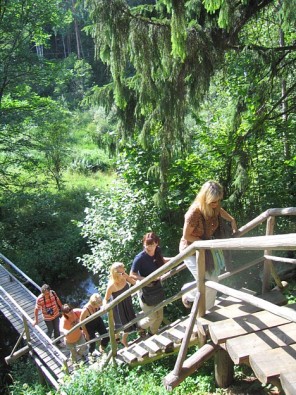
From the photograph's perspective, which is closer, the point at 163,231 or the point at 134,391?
the point at 134,391

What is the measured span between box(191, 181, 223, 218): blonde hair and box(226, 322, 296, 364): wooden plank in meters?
1.42

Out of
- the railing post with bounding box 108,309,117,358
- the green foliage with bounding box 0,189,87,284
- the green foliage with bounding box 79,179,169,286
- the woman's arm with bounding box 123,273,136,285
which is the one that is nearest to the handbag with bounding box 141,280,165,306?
the woman's arm with bounding box 123,273,136,285

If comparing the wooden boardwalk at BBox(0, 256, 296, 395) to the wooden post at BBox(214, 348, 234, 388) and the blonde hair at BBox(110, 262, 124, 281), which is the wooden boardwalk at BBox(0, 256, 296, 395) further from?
the blonde hair at BBox(110, 262, 124, 281)

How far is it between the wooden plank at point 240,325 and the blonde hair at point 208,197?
47.5 inches

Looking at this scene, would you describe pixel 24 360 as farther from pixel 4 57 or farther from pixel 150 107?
pixel 4 57

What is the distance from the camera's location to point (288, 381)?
9.12 feet

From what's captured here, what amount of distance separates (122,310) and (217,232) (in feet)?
6.52

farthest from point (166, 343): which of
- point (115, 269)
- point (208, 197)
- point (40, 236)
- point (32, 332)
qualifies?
point (40, 236)

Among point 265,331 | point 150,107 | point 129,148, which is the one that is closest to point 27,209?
point 129,148

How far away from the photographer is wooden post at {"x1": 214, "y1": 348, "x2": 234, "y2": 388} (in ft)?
14.9

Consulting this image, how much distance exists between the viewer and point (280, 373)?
9.45 ft

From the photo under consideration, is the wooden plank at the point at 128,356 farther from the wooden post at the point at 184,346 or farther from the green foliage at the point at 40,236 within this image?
the green foliage at the point at 40,236

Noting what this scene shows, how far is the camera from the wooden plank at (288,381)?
8.96ft

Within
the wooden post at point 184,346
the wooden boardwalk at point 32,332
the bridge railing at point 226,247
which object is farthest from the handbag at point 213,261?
the wooden boardwalk at point 32,332
